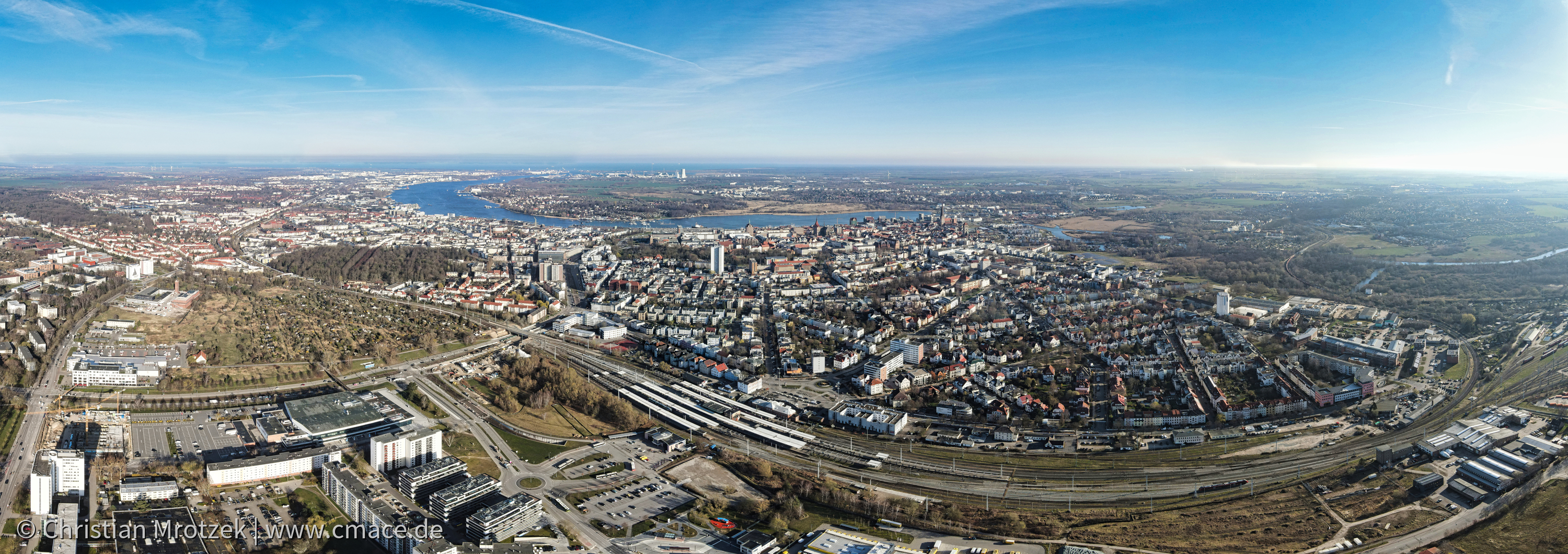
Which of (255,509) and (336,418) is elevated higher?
(336,418)

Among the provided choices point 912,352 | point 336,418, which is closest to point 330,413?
point 336,418

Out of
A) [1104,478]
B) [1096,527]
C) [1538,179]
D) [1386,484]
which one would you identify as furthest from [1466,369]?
[1538,179]

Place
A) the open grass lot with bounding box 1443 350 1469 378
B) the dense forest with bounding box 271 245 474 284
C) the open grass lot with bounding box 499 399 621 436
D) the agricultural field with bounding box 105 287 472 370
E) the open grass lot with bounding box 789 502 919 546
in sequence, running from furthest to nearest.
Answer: the dense forest with bounding box 271 245 474 284 < the agricultural field with bounding box 105 287 472 370 < the open grass lot with bounding box 1443 350 1469 378 < the open grass lot with bounding box 499 399 621 436 < the open grass lot with bounding box 789 502 919 546

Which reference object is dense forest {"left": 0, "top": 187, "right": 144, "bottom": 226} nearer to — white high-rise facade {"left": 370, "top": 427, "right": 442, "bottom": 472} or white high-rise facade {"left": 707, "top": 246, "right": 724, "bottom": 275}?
white high-rise facade {"left": 707, "top": 246, "right": 724, "bottom": 275}

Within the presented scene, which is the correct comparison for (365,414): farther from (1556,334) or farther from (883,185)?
(883,185)

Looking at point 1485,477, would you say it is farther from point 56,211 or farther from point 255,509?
point 56,211

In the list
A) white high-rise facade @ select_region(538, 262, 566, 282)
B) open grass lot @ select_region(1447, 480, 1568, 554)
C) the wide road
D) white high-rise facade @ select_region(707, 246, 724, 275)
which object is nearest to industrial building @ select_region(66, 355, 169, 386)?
the wide road

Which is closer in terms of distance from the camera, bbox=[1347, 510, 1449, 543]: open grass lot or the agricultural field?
bbox=[1347, 510, 1449, 543]: open grass lot
